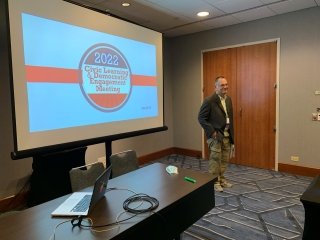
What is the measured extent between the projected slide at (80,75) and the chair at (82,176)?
0.51 m

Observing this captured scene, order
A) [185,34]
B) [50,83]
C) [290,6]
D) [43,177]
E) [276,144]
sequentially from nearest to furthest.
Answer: [50,83]
[43,177]
[290,6]
[276,144]
[185,34]

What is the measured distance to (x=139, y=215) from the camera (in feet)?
4.74

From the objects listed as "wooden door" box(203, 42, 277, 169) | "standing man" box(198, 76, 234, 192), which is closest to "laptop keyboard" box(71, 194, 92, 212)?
"standing man" box(198, 76, 234, 192)

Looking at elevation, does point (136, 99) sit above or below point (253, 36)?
below

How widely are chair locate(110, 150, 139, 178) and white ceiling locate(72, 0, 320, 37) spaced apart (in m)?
2.11

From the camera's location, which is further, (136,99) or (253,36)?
(253,36)

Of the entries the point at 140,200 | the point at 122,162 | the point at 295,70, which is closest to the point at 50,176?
the point at 122,162

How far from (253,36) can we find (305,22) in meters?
0.82

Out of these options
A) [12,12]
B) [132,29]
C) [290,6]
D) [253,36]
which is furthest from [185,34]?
[12,12]

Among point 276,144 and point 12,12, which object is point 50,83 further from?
point 276,144

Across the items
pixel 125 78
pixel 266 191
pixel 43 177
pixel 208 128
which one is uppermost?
pixel 125 78

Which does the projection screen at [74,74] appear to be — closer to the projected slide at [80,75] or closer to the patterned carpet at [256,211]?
the projected slide at [80,75]

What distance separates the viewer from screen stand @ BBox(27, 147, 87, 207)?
2.86m

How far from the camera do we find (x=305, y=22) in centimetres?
393
